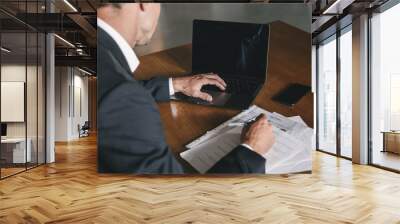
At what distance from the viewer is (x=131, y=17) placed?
7.02 metres

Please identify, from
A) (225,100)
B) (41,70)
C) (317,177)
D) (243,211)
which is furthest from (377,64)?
(41,70)

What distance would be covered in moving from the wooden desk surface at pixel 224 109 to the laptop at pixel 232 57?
14cm

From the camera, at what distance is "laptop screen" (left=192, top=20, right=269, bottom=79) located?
7000mm

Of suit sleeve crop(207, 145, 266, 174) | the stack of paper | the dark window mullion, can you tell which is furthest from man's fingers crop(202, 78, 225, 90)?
the dark window mullion

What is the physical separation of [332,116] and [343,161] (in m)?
2.01

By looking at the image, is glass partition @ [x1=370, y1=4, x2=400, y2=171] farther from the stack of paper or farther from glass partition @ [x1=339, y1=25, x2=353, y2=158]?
the stack of paper

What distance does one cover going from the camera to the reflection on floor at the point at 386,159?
26.2 ft

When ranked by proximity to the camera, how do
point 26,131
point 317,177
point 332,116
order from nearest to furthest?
point 317,177 → point 26,131 → point 332,116

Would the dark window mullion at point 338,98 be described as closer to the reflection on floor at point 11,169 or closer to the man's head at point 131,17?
the man's head at point 131,17

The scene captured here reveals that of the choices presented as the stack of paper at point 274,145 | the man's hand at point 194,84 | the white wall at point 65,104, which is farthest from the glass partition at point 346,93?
the white wall at point 65,104

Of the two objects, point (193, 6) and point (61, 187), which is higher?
point (193, 6)

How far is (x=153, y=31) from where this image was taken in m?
6.95

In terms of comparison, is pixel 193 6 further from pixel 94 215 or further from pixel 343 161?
pixel 343 161

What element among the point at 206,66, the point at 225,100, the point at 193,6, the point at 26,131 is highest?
the point at 193,6
